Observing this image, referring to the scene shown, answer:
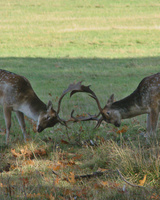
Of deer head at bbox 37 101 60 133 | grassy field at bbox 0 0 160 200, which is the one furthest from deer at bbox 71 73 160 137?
deer head at bbox 37 101 60 133

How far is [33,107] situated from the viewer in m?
7.95

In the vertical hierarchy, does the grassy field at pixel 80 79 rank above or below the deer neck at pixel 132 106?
below

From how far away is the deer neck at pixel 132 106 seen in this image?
8.00 metres

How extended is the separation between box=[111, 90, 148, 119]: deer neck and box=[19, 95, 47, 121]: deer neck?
143 cm

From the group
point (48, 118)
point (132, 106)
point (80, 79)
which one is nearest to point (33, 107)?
point (48, 118)

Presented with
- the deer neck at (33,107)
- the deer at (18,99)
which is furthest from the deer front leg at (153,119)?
the deer neck at (33,107)

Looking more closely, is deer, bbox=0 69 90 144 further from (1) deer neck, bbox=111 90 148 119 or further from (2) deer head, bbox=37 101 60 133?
(1) deer neck, bbox=111 90 148 119

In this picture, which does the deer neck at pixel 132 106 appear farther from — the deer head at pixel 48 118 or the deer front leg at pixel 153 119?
the deer head at pixel 48 118

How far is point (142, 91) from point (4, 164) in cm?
314

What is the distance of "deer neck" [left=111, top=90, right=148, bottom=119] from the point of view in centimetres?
800

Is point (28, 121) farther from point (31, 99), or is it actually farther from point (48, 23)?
point (48, 23)

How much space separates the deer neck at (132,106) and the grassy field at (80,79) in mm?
461

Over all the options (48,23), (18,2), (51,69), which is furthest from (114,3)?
(51,69)

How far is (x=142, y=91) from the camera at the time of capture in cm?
801
